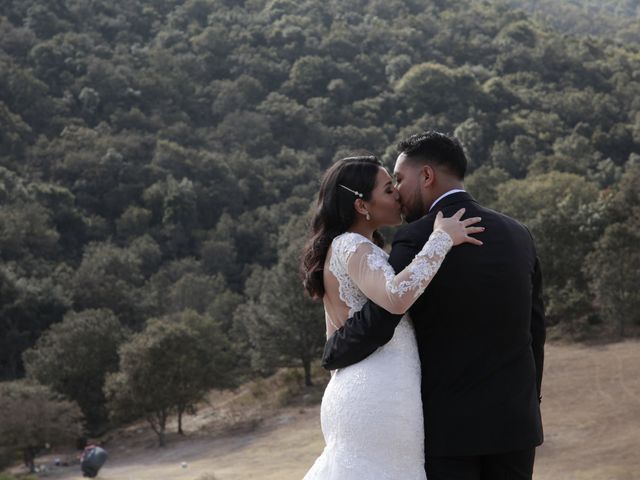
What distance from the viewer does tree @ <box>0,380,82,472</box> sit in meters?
25.0

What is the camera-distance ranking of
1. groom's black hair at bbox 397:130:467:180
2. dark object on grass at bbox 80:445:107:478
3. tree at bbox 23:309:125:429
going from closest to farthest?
groom's black hair at bbox 397:130:467:180
dark object on grass at bbox 80:445:107:478
tree at bbox 23:309:125:429

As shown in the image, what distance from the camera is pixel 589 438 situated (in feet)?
65.5

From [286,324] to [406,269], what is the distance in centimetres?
2635

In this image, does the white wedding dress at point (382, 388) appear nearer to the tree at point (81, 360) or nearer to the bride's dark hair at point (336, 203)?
the bride's dark hair at point (336, 203)

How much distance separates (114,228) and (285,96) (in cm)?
1934

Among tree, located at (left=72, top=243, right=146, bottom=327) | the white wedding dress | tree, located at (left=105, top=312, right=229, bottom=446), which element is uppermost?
A: the white wedding dress

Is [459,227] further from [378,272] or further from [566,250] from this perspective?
[566,250]

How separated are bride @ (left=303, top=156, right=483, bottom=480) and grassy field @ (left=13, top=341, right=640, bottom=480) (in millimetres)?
14596

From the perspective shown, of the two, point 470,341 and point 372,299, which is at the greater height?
point 372,299

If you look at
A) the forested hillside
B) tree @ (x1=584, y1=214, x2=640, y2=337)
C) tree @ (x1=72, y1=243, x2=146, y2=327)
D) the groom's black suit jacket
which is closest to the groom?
the groom's black suit jacket

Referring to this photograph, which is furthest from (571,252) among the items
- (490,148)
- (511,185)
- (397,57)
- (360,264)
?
(397,57)

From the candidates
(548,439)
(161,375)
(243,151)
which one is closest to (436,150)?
(548,439)

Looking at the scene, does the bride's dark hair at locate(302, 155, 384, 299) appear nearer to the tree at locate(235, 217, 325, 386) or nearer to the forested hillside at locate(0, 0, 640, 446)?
the forested hillside at locate(0, 0, 640, 446)

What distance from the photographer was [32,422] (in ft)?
82.3
